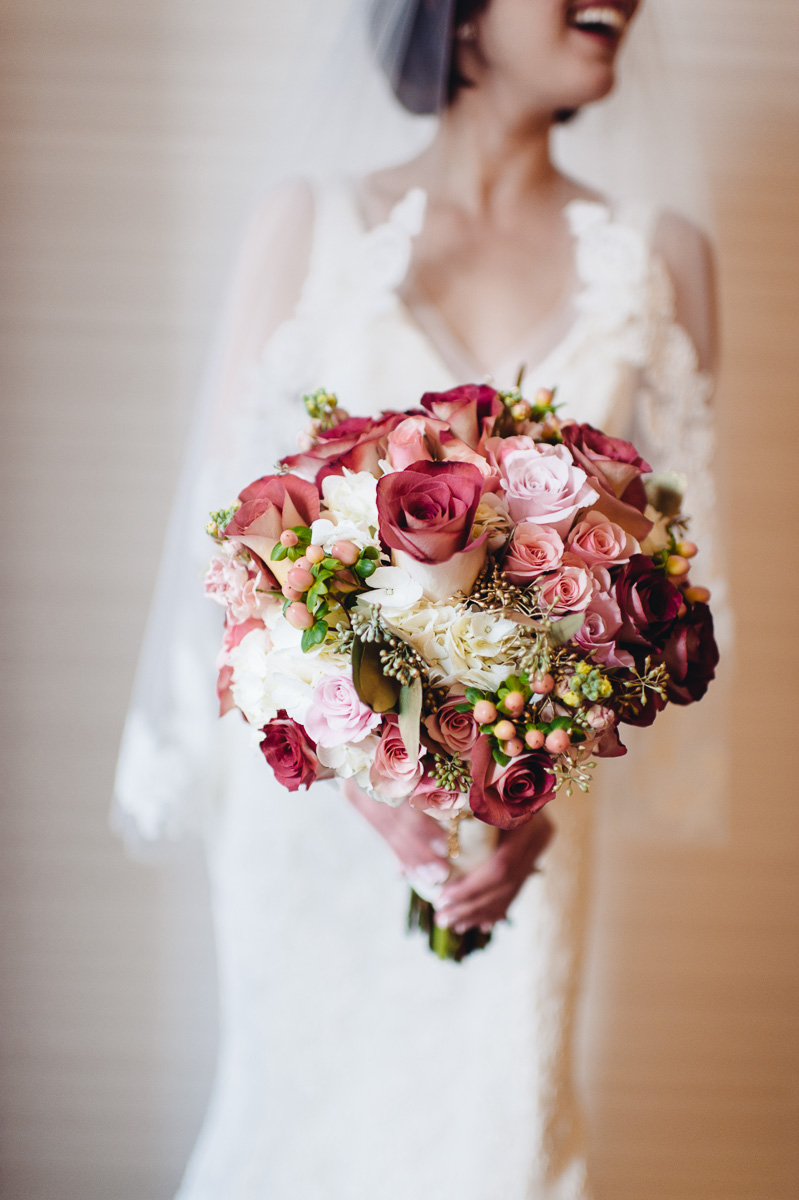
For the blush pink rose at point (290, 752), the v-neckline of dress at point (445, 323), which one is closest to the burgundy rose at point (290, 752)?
the blush pink rose at point (290, 752)

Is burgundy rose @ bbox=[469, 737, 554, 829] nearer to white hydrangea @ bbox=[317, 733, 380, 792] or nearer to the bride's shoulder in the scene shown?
white hydrangea @ bbox=[317, 733, 380, 792]

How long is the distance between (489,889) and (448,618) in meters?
0.42

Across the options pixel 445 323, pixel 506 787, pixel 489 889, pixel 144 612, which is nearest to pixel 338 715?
pixel 506 787

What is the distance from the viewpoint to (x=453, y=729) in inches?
29.2

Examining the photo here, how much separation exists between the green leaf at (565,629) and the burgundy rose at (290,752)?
22cm

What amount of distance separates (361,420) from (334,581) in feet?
0.67

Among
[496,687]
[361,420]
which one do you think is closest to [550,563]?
[496,687]

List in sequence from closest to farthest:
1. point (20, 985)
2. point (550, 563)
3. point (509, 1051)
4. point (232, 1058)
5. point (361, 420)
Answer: point (550, 563) < point (361, 420) < point (509, 1051) < point (232, 1058) < point (20, 985)

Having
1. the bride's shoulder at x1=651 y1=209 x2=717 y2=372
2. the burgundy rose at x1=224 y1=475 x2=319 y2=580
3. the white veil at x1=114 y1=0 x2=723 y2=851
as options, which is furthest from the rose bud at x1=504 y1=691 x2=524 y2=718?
the bride's shoulder at x1=651 y1=209 x2=717 y2=372

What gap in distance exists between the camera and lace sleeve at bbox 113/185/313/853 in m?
1.26

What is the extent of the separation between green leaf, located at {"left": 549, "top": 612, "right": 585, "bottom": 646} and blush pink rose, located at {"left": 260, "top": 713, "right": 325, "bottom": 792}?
22cm

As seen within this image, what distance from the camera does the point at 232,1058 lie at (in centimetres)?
131

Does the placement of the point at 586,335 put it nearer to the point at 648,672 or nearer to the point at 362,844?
the point at 648,672

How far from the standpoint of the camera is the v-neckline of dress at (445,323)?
1.25 metres
